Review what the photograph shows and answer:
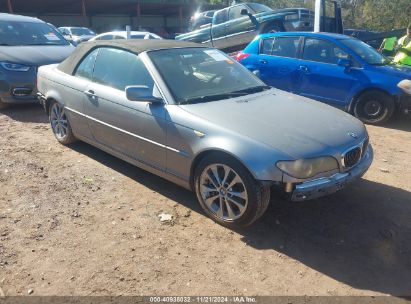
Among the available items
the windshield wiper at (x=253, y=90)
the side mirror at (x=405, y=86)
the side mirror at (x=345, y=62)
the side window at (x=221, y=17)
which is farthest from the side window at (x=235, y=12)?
the windshield wiper at (x=253, y=90)

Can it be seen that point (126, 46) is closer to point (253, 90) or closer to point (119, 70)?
point (119, 70)


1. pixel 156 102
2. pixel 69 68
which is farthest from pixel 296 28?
pixel 156 102

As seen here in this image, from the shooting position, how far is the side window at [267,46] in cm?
812

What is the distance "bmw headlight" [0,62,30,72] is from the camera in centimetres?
710

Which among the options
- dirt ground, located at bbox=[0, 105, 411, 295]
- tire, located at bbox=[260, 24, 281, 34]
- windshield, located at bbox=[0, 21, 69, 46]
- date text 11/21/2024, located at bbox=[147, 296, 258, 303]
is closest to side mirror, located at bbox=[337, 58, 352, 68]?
dirt ground, located at bbox=[0, 105, 411, 295]

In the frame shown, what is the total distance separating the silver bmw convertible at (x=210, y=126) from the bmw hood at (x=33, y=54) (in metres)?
2.69

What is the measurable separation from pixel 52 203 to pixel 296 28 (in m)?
9.25

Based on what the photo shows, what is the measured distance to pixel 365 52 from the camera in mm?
7332

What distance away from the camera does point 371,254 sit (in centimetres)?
324

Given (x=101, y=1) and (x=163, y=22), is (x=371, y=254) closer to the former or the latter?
(x=101, y=1)

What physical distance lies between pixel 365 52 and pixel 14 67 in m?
6.41

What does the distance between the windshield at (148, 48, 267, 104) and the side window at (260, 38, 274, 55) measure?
142 inches

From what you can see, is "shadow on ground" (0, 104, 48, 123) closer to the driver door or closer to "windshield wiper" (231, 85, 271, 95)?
the driver door

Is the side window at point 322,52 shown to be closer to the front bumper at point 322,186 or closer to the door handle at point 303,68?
the door handle at point 303,68
